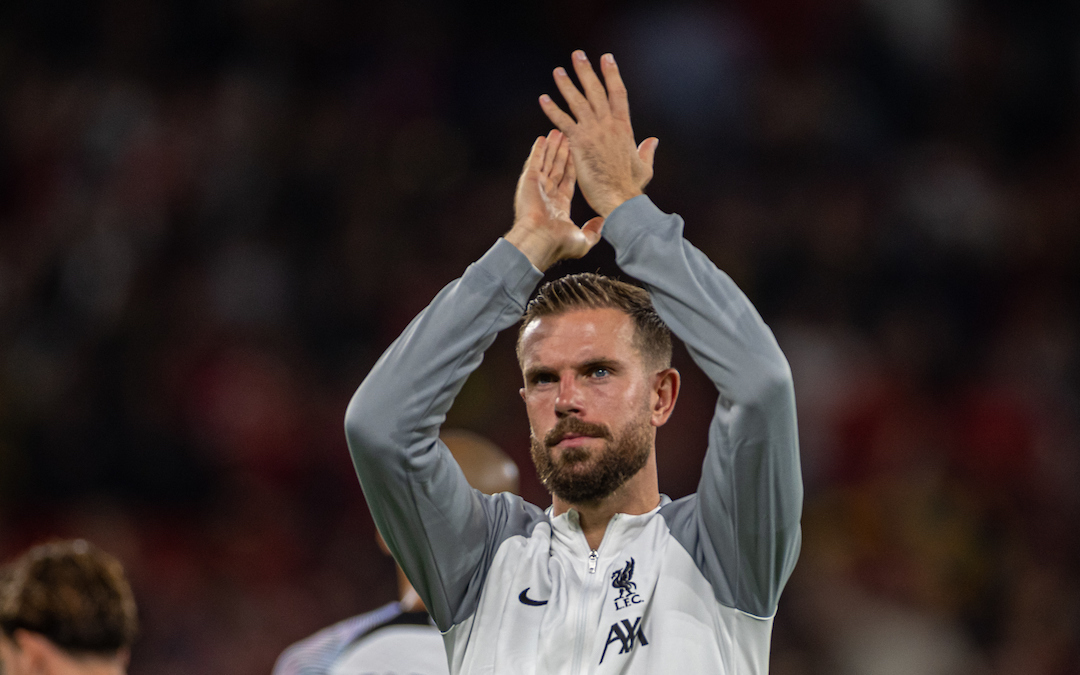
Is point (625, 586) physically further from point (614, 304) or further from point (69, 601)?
point (69, 601)

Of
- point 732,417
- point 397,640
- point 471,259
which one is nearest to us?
point 732,417

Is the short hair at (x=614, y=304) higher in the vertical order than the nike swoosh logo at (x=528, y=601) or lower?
higher

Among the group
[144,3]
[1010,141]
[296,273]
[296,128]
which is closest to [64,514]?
[296,273]

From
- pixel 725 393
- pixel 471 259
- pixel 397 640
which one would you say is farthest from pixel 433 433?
pixel 471 259

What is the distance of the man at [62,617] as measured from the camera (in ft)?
9.59

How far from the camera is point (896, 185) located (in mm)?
8117

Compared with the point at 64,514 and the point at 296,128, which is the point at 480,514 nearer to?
the point at 64,514

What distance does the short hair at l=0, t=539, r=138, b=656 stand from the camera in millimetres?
2926

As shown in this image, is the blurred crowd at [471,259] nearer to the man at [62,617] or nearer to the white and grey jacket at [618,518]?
the man at [62,617]

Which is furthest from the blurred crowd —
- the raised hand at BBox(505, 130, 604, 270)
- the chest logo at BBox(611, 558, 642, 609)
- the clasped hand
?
the chest logo at BBox(611, 558, 642, 609)

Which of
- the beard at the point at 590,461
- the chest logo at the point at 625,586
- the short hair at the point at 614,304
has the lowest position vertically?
the chest logo at the point at 625,586

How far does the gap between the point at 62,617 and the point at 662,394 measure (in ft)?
5.11

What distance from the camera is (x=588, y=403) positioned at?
102 inches

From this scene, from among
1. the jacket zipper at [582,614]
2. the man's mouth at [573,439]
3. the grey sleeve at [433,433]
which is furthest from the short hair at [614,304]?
the jacket zipper at [582,614]
